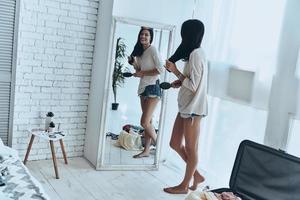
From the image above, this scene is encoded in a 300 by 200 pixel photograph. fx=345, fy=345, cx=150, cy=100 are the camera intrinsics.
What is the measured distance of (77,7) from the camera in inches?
126

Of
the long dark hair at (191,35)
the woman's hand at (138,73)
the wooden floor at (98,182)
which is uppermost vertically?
the long dark hair at (191,35)

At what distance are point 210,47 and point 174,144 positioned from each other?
0.93 m

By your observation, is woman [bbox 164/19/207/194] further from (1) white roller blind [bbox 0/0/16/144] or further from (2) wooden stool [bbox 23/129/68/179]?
(1) white roller blind [bbox 0/0/16/144]

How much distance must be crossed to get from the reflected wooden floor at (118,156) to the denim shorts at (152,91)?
1.79ft

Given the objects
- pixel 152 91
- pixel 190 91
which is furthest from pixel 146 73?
pixel 190 91

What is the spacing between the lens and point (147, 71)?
319cm

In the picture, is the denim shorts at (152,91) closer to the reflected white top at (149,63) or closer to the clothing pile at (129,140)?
the reflected white top at (149,63)

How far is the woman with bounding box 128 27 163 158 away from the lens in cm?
314

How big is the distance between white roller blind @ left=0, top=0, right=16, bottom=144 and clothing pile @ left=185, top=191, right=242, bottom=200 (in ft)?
6.06

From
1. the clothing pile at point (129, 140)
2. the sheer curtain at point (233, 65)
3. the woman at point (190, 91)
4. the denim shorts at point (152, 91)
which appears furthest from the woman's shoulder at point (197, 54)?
the clothing pile at point (129, 140)

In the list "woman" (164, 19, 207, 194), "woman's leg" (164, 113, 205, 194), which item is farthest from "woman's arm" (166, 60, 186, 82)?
"woman's leg" (164, 113, 205, 194)

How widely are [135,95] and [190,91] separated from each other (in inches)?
24.2

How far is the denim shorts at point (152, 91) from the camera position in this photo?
10.6 feet

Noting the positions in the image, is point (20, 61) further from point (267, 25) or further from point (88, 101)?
point (267, 25)
